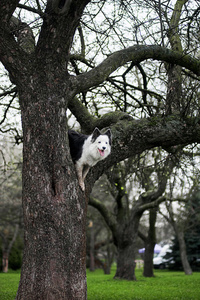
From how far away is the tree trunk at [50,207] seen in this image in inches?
220

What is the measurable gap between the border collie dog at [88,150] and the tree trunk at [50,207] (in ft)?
0.90

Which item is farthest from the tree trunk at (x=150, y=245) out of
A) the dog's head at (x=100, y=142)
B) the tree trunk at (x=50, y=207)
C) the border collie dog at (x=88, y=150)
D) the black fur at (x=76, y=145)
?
the tree trunk at (x=50, y=207)

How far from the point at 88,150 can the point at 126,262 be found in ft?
41.8

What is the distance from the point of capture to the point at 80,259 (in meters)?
5.84

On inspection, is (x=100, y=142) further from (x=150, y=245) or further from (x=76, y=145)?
(x=150, y=245)

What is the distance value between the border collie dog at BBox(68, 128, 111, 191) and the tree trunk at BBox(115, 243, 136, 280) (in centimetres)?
1200

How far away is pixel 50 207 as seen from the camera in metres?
5.66

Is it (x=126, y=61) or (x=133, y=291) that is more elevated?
(x=126, y=61)

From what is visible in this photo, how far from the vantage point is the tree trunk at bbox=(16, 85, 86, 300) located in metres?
5.58

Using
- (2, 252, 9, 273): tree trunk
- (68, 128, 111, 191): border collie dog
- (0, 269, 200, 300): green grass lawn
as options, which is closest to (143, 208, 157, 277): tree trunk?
(0, 269, 200, 300): green grass lawn

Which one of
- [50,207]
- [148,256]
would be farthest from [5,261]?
[50,207]

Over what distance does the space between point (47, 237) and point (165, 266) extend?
30114 millimetres

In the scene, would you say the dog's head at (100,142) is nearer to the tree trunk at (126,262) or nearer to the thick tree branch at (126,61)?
the thick tree branch at (126,61)

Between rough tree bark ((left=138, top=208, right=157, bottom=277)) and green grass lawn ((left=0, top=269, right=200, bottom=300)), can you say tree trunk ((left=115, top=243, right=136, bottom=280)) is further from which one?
rough tree bark ((left=138, top=208, right=157, bottom=277))
